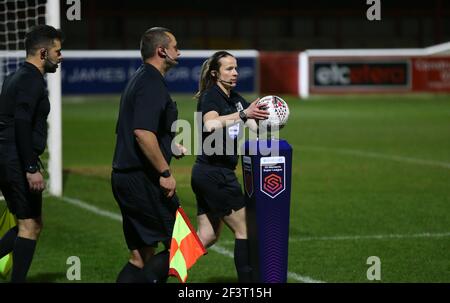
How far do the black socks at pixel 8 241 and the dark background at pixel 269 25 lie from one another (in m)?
33.0

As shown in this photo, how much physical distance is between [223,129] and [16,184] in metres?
1.71

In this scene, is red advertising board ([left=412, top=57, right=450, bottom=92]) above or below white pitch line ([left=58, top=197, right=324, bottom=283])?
above

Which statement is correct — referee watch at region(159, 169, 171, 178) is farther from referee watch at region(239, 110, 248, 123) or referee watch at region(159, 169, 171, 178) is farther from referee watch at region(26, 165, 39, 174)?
referee watch at region(26, 165, 39, 174)

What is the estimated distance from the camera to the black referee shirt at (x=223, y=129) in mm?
8070

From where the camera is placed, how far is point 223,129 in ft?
26.5

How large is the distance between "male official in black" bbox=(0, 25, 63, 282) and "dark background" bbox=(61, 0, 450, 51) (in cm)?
3332

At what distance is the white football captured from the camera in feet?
25.5

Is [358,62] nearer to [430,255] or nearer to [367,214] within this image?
[367,214]

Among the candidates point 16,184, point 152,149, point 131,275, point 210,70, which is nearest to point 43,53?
point 16,184

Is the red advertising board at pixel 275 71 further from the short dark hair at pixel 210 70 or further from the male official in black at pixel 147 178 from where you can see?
the male official in black at pixel 147 178

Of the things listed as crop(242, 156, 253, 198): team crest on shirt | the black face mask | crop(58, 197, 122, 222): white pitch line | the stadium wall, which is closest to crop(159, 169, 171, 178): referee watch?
crop(242, 156, 253, 198): team crest on shirt

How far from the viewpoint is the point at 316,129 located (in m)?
24.2

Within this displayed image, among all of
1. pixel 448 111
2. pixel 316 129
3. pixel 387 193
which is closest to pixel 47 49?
pixel 387 193

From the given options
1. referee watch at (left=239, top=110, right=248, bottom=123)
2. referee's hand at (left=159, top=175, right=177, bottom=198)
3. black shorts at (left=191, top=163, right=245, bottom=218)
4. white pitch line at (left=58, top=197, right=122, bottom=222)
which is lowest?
white pitch line at (left=58, top=197, right=122, bottom=222)
